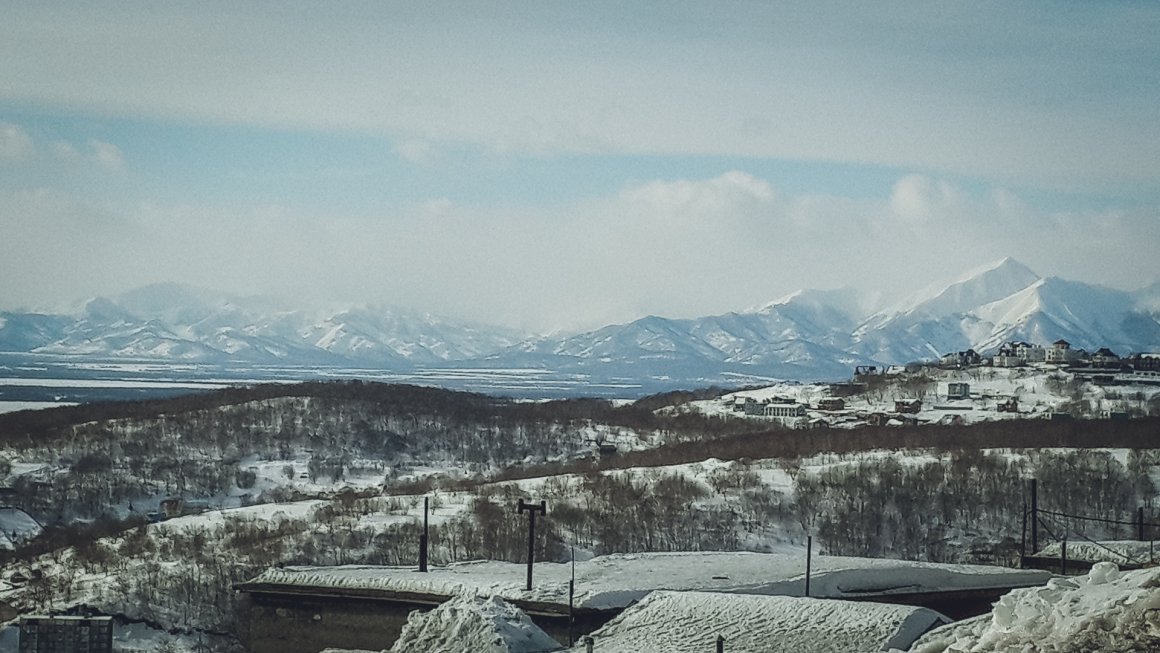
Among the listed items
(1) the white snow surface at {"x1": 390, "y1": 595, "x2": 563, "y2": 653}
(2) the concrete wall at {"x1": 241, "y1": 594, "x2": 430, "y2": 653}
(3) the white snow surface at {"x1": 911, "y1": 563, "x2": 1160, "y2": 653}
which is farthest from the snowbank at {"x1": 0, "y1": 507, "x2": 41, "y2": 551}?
(3) the white snow surface at {"x1": 911, "y1": 563, "x2": 1160, "y2": 653}

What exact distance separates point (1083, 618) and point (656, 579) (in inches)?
577

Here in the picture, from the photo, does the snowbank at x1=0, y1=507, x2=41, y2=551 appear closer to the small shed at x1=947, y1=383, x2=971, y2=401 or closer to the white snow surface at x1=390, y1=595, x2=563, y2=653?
the white snow surface at x1=390, y1=595, x2=563, y2=653

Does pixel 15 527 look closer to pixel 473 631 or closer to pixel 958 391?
pixel 473 631

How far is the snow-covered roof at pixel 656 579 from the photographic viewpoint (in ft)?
80.3

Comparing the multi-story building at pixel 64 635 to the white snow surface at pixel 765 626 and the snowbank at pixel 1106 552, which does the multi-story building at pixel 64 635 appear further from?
the snowbank at pixel 1106 552

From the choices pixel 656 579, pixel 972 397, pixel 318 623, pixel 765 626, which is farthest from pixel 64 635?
pixel 972 397

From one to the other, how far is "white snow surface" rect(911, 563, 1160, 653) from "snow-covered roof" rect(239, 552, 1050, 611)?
11913 millimetres

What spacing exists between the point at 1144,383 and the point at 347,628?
295 ft

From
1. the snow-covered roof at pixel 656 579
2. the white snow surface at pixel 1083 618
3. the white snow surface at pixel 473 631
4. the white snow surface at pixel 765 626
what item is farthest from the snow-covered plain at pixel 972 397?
the white snow surface at pixel 1083 618

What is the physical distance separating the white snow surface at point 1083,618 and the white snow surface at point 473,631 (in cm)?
654

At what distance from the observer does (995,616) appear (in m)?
11.9

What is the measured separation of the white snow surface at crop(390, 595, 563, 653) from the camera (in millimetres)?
17438

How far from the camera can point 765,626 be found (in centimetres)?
1836

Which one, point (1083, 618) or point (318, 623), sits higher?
point (1083, 618)
